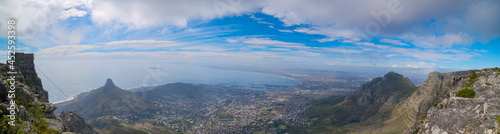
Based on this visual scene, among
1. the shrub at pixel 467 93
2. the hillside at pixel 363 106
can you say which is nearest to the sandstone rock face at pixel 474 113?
the shrub at pixel 467 93

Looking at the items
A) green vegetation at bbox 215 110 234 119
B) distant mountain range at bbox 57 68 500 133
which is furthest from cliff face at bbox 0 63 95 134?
green vegetation at bbox 215 110 234 119

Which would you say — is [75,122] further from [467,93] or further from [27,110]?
[467,93]

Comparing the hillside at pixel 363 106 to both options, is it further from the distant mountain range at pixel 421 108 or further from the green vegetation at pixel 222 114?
the green vegetation at pixel 222 114

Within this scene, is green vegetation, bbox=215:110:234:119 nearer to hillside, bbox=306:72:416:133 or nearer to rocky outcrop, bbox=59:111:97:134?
hillside, bbox=306:72:416:133

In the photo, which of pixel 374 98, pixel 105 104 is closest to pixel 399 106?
pixel 374 98

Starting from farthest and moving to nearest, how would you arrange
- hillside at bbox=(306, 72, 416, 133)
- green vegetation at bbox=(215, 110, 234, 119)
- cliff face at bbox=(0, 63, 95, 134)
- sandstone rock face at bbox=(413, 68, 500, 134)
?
green vegetation at bbox=(215, 110, 234, 119) < hillside at bbox=(306, 72, 416, 133) < sandstone rock face at bbox=(413, 68, 500, 134) < cliff face at bbox=(0, 63, 95, 134)

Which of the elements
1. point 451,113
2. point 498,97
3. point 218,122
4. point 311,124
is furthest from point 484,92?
point 218,122
